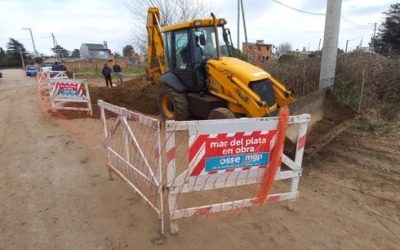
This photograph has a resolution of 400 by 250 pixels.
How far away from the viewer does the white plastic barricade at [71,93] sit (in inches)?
435

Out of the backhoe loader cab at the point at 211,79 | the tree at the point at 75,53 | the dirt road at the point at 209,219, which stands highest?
the backhoe loader cab at the point at 211,79

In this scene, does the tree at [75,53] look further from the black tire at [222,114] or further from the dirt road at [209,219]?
the black tire at [222,114]

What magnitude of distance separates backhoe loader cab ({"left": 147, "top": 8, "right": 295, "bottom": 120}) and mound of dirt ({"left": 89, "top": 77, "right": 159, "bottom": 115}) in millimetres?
2213

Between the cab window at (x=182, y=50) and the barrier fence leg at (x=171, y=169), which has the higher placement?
the cab window at (x=182, y=50)

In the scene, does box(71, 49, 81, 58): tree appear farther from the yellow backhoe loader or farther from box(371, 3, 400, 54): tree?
the yellow backhoe loader

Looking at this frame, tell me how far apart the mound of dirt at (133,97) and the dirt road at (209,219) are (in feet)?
14.7

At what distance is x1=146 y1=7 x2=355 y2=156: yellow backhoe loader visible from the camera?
20.9ft

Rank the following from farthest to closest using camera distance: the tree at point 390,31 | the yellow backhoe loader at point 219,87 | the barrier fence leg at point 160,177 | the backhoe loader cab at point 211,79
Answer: the tree at point 390,31 < the backhoe loader cab at point 211,79 < the yellow backhoe loader at point 219,87 < the barrier fence leg at point 160,177

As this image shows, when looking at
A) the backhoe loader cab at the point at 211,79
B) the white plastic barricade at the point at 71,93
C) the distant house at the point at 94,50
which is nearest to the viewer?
the backhoe loader cab at the point at 211,79

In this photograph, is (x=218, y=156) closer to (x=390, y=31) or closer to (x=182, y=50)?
(x=182, y=50)

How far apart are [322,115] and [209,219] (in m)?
3.58

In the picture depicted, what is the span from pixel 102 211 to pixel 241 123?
7.52 feet

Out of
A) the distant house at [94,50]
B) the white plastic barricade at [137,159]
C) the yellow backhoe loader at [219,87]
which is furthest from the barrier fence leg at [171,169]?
the distant house at [94,50]

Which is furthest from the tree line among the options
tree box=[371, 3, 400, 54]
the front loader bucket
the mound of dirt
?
the front loader bucket
